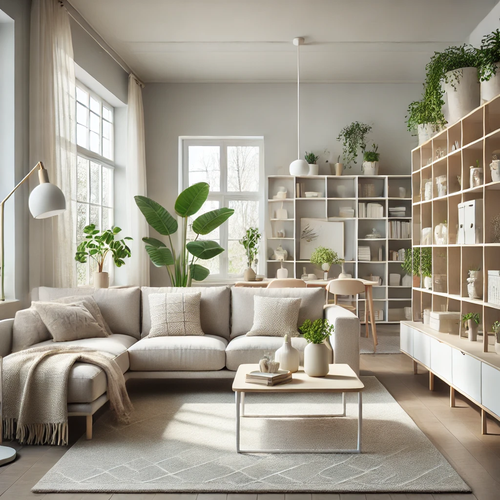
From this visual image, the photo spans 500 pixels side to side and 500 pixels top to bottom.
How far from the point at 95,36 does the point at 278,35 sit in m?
2.08

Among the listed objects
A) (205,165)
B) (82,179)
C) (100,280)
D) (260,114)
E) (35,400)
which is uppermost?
(260,114)

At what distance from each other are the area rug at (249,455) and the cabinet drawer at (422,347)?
1.88ft

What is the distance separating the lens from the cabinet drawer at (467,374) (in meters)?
3.44

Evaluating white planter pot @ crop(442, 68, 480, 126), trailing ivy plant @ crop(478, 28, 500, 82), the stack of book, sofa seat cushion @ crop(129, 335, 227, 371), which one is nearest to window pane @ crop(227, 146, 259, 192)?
white planter pot @ crop(442, 68, 480, 126)

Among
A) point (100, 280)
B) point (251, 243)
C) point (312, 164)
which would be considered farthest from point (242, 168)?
point (100, 280)

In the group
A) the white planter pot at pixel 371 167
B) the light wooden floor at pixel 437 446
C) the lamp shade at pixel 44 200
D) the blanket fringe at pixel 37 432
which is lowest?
the light wooden floor at pixel 437 446

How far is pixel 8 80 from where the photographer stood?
443cm

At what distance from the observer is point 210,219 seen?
646 centimetres

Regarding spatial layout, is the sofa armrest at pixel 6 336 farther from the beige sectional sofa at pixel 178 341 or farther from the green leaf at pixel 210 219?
the green leaf at pixel 210 219

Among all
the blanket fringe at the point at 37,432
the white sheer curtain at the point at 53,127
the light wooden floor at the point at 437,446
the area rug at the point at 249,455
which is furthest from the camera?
the white sheer curtain at the point at 53,127

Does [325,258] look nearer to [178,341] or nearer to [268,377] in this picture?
[178,341]

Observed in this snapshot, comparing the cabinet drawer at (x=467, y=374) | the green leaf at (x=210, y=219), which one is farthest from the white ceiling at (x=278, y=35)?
the cabinet drawer at (x=467, y=374)

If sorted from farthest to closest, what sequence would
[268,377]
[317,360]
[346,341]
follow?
[346,341], [317,360], [268,377]

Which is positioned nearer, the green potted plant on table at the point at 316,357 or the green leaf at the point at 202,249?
the green potted plant on table at the point at 316,357
